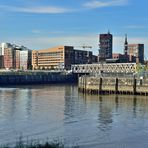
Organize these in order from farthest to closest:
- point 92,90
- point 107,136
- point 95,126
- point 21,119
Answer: point 92,90
point 21,119
point 95,126
point 107,136

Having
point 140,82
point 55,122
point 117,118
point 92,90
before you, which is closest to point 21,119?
point 55,122

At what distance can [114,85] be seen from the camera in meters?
135

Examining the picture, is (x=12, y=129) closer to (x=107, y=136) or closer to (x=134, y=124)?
(x=107, y=136)

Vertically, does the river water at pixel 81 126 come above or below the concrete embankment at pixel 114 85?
below

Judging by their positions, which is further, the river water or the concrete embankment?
the concrete embankment

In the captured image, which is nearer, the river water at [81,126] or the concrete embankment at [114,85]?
the river water at [81,126]

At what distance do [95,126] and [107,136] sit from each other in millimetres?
7827

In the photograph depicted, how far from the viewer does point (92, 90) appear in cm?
14150

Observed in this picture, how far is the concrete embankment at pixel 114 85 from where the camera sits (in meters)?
126

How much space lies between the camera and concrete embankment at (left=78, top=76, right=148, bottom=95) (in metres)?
126

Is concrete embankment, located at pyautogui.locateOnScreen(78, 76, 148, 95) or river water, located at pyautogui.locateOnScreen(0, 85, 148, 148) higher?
concrete embankment, located at pyautogui.locateOnScreen(78, 76, 148, 95)

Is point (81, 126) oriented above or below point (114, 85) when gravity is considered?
below

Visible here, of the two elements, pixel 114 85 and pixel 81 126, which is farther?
pixel 114 85

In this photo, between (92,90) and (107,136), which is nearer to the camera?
(107,136)
